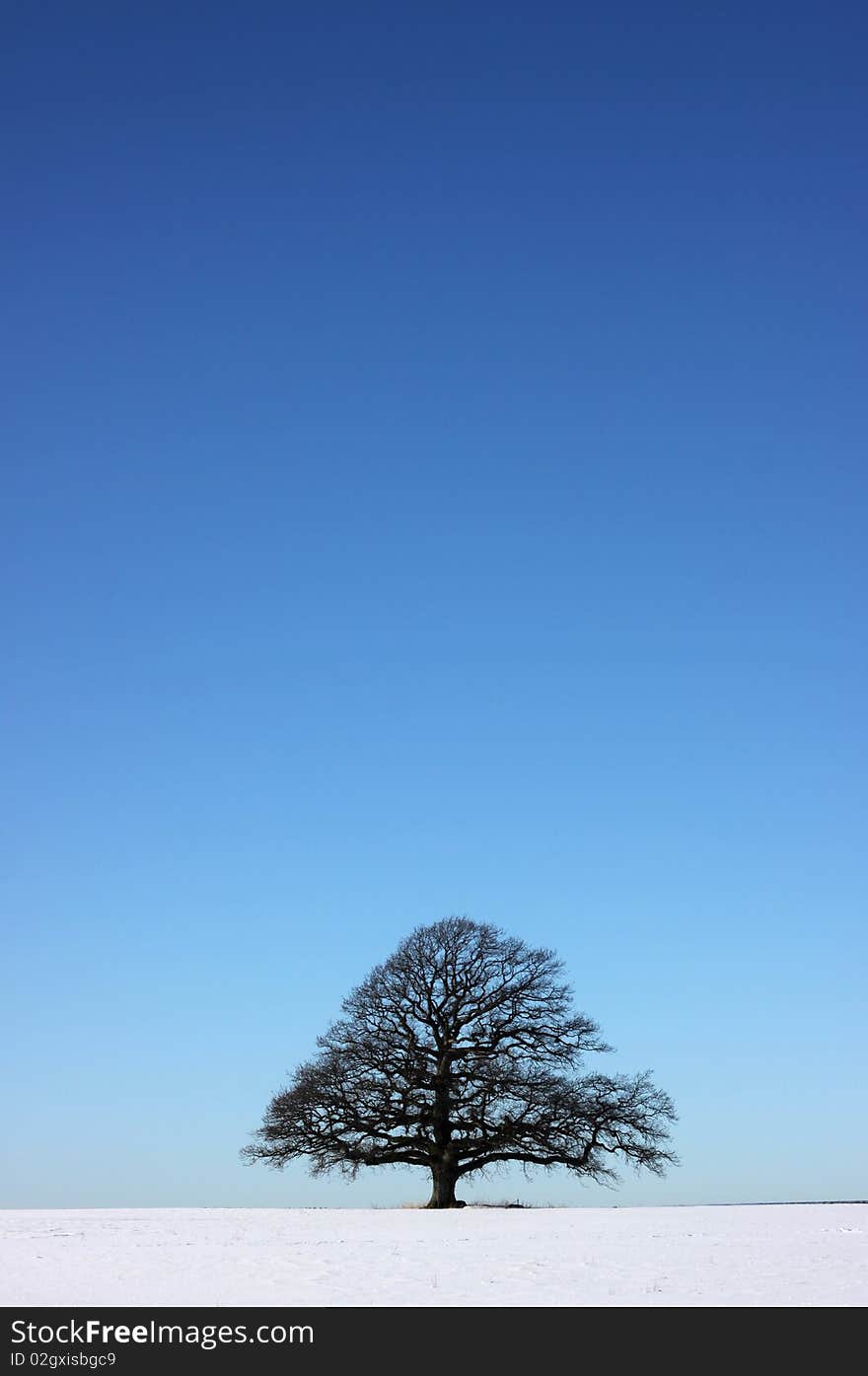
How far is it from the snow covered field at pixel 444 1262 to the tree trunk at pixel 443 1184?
7365 millimetres

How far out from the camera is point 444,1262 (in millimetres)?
18078

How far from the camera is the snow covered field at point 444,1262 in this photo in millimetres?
14102

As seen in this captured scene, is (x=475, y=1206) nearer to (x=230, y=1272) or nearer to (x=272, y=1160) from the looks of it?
(x=272, y=1160)

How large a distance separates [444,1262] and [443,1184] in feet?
66.8

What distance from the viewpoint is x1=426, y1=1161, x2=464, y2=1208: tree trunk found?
122 feet

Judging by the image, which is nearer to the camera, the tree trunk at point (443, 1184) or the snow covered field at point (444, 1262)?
the snow covered field at point (444, 1262)

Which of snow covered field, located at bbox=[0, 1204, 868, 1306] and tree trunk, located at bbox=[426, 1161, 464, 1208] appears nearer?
snow covered field, located at bbox=[0, 1204, 868, 1306]

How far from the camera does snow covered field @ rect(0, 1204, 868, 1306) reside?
14.1 m

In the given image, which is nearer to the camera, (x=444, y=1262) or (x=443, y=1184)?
(x=444, y=1262)

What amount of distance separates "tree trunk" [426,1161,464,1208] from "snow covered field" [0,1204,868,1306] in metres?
7.37

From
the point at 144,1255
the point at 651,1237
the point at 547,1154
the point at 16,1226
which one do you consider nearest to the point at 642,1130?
the point at 547,1154

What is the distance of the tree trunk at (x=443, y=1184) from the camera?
37250 mm
